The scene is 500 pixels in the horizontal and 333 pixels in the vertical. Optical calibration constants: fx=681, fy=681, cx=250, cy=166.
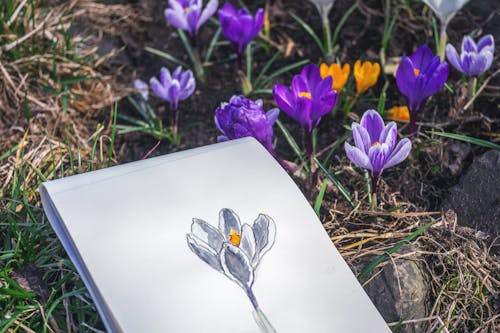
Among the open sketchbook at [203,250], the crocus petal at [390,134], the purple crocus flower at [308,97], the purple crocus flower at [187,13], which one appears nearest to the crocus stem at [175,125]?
the purple crocus flower at [187,13]

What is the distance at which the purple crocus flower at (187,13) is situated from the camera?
190cm

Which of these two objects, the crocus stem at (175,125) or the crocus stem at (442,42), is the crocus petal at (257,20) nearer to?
the crocus stem at (175,125)

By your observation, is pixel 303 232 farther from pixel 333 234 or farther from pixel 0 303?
pixel 0 303

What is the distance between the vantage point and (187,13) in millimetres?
1899

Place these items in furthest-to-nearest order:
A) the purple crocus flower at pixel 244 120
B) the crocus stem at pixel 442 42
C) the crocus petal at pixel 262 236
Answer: the crocus stem at pixel 442 42
the purple crocus flower at pixel 244 120
the crocus petal at pixel 262 236

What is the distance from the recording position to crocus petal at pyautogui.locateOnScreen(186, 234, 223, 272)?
1158mm

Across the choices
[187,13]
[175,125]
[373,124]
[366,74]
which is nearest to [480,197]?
[373,124]

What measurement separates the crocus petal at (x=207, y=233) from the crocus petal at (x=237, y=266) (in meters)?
0.01

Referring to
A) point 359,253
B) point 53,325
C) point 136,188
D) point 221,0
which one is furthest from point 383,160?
point 221,0

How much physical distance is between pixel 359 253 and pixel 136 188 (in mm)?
488

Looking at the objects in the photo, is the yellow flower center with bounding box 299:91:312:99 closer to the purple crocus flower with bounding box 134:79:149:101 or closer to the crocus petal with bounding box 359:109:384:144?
the crocus petal with bounding box 359:109:384:144

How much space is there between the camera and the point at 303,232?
1.22 metres

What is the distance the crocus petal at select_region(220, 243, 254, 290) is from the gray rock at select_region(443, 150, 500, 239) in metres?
0.60

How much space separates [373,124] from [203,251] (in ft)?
1.54
